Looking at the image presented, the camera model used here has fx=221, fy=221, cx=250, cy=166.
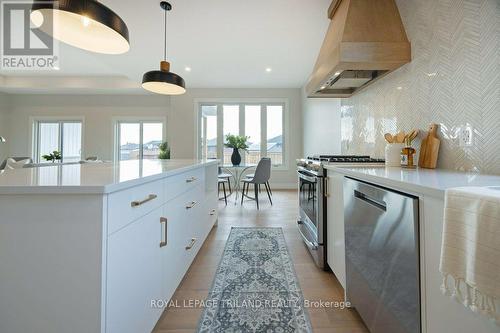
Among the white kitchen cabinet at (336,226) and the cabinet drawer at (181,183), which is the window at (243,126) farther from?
the white kitchen cabinet at (336,226)

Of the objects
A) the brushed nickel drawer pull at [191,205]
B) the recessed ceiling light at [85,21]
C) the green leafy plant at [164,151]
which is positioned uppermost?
the recessed ceiling light at [85,21]

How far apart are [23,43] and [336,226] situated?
5638 mm

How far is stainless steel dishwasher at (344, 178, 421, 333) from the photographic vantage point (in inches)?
Answer: 30.5

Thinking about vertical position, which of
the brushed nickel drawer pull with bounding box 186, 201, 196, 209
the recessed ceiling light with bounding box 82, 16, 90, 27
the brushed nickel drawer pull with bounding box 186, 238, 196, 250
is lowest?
the brushed nickel drawer pull with bounding box 186, 238, 196, 250

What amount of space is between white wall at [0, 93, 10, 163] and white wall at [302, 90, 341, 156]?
8734 millimetres

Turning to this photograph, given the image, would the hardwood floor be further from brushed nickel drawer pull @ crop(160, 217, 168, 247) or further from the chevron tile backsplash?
the chevron tile backsplash

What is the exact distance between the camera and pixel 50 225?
686 millimetres

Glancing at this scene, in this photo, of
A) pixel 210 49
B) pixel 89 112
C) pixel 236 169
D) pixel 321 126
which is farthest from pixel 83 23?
pixel 89 112

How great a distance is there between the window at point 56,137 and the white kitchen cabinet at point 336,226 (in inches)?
311

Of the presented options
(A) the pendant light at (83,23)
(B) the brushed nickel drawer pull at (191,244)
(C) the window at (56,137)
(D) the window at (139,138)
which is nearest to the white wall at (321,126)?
(B) the brushed nickel drawer pull at (191,244)

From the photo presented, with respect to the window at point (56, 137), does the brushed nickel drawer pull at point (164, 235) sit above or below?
below

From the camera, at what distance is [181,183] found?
1.52 m

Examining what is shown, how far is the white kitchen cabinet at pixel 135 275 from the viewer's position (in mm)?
751

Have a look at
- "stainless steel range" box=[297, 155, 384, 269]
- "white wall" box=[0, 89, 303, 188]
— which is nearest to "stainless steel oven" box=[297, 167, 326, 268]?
"stainless steel range" box=[297, 155, 384, 269]
